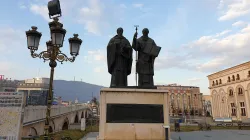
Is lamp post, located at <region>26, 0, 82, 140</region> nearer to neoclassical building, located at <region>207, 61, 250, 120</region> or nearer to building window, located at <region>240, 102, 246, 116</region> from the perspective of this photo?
neoclassical building, located at <region>207, 61, 250, 120</region>

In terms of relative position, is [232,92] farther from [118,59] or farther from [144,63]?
[118,59]

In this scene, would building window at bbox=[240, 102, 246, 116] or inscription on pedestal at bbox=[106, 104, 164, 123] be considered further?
building window at bbox=[240, 102, 246, 116]

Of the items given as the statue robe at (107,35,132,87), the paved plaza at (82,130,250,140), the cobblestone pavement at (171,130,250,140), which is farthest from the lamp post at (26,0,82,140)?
the cobblestone pavement at (171,130,250,140)

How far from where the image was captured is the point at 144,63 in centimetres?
851

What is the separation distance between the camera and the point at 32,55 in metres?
7.42

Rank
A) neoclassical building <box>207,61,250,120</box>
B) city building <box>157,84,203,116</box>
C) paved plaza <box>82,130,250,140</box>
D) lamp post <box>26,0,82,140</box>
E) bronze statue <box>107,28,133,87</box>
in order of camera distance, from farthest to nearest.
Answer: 1. city building <box>157,84,203,116</box>
2. neoclassical building <box>207,61,250,120</box>
3. paved plaza <box>82,130,250,140</box>
4. bronze statue <box>107,28,133,87</box>
5. lamp post <box>26,0,82,140</box>

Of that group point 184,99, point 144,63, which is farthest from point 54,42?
point 184,99

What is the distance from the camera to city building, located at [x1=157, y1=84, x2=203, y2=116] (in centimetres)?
7501

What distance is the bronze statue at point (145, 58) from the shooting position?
8.39 m

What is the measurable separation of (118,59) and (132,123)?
9.33ft

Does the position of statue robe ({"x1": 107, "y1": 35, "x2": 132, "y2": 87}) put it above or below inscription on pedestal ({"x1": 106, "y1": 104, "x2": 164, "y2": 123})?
above

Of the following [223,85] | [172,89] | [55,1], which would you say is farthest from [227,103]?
Result: [55,1]

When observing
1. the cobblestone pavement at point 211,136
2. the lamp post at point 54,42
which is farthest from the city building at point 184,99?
the lamp post at point 54,42

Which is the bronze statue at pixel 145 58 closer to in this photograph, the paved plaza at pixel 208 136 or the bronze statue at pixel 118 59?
the bronze statue at pixel 118 59
